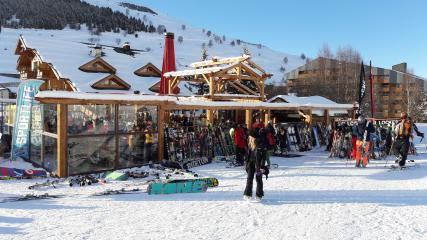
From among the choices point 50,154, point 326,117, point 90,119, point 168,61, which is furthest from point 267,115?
point 50,154

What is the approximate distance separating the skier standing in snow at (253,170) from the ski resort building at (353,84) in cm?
3420

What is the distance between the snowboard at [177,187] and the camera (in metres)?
7.96

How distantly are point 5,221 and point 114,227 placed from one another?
5.88 ft

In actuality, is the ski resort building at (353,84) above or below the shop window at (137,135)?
above

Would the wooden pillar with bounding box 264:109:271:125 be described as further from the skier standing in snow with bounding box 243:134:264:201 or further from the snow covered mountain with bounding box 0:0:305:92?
the snow covered mountain with bounding box 0:0:305:92

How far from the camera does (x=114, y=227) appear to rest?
558 centimetres

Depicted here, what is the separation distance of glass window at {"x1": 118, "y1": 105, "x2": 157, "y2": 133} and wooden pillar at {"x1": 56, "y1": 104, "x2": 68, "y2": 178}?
1.73m

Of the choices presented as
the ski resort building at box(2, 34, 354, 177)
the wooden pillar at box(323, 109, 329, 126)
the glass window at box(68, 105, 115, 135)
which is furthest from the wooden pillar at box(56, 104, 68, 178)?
the wooden pillar at box(323, 109, 329, 126)

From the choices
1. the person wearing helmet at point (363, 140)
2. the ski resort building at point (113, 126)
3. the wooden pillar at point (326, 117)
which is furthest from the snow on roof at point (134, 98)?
the person wearing helmet at point (363, 140)

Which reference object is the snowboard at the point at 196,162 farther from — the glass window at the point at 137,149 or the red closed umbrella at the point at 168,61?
the red closed umbrella at the point at 168,61

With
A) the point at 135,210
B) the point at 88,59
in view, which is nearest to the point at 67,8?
the point at 88,59

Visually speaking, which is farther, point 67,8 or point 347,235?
point 67,8

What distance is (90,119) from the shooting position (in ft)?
35.1

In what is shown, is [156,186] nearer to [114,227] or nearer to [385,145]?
[114,227]
